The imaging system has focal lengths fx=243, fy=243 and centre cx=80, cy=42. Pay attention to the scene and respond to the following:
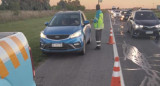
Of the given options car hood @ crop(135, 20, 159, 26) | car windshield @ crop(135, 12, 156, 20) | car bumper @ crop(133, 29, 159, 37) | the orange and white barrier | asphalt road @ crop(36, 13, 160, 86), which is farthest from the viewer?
car windshield @ crop(135, 12, 156, 20)

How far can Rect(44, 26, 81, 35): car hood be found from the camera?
9398mm

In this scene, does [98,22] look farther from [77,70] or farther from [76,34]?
[77,70]

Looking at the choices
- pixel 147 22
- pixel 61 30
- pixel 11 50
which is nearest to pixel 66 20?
pixel 61 30

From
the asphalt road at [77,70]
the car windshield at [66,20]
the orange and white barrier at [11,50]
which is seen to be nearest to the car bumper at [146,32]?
the asphalt road at [77,70]

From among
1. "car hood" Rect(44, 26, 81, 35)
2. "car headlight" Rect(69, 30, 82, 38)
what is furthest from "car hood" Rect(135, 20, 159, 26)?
"car headlight" Rect(69, 30, 82, 38)

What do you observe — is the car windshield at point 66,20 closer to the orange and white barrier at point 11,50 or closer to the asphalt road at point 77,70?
the asphalt road at point 77,70

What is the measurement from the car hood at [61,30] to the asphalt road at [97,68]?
3.27 ft

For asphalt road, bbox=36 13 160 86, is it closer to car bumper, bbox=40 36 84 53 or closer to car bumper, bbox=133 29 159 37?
car bumper, bbox=40 36 84 53

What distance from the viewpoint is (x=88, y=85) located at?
596 centimetres

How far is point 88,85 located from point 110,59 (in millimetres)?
3281

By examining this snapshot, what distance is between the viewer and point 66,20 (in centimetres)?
1077

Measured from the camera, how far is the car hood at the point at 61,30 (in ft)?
30.8

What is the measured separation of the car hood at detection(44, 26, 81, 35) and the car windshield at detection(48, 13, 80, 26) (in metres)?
0.62

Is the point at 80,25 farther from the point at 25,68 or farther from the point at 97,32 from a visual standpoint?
the point at 25,68
